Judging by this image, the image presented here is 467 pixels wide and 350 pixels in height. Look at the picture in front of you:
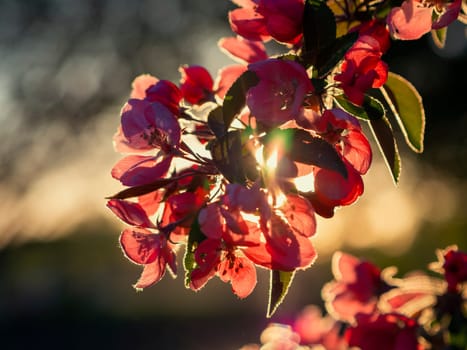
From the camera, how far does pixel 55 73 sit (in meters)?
8.05

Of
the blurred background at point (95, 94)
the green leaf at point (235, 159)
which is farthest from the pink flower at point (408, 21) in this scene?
the blurred background at point (95, 94)

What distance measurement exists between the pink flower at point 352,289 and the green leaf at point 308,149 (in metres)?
1.01

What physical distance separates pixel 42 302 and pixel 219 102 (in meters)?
17.6

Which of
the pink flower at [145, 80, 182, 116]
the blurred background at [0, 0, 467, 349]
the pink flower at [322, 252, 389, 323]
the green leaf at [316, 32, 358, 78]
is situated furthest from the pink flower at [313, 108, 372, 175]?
the blurred background at [0, 0, 467, 349]

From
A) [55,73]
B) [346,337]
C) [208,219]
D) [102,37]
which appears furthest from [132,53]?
[208,219]

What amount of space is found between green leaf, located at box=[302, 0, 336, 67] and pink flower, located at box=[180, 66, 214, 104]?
0.30 meters

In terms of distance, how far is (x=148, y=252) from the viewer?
4.24ft

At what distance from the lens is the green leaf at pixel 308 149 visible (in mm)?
1054

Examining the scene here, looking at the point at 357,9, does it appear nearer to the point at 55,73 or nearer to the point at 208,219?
the point at 208,219

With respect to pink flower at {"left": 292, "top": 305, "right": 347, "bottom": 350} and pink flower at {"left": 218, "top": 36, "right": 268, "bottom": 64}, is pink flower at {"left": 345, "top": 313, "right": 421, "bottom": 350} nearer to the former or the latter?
pink flower at {"left": 292, "top": 305, "right": 347, "bottom": 350}

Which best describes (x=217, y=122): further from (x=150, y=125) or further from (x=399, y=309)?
(x=399, y=309)

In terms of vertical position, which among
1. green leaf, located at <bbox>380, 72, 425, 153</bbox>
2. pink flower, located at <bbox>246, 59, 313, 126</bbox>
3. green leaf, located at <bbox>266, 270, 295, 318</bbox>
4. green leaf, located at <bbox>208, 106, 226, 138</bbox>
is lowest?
green leaf, located at <bbox>266, 270, 295, 318</bbox>

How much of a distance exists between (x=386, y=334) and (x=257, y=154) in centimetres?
81

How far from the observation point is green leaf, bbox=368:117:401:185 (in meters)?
1.26
